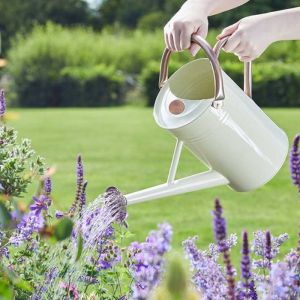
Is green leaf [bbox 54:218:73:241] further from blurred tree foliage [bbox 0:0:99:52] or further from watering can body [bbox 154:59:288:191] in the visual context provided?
blurred tree foliage [bbox 0:0:99:52]

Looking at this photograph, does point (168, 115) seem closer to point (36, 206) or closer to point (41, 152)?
point (36, 206)

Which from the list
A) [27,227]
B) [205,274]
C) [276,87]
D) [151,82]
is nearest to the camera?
[205,274]

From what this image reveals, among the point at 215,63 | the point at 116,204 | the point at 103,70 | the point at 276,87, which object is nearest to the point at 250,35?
the point at 215,63

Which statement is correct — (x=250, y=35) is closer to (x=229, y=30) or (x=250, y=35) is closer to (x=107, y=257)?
(x=229, y=30)

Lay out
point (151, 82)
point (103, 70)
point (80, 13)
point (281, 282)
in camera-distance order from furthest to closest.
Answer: point (80, 13), point (103, 70), point (151, 82), point (281, 282)

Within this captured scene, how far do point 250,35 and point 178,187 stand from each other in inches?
16.2

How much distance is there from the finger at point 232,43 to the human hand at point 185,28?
66 millimetres

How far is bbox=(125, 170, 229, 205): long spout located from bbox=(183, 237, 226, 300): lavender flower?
0.24 m

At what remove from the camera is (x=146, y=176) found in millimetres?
8680

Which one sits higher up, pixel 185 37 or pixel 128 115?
pixel 185 37

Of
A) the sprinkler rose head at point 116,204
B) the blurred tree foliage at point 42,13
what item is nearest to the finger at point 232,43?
the sprinkler rose head at point 116,204

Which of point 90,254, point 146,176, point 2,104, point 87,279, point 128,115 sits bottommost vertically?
point 128,115

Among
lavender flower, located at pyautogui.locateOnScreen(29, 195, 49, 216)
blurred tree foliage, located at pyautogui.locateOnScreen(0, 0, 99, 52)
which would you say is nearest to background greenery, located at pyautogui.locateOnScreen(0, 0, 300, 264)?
lavender flower, located at pyautogui.locateOnScreen(29, 195, 49, 216)

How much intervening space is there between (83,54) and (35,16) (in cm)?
2255
